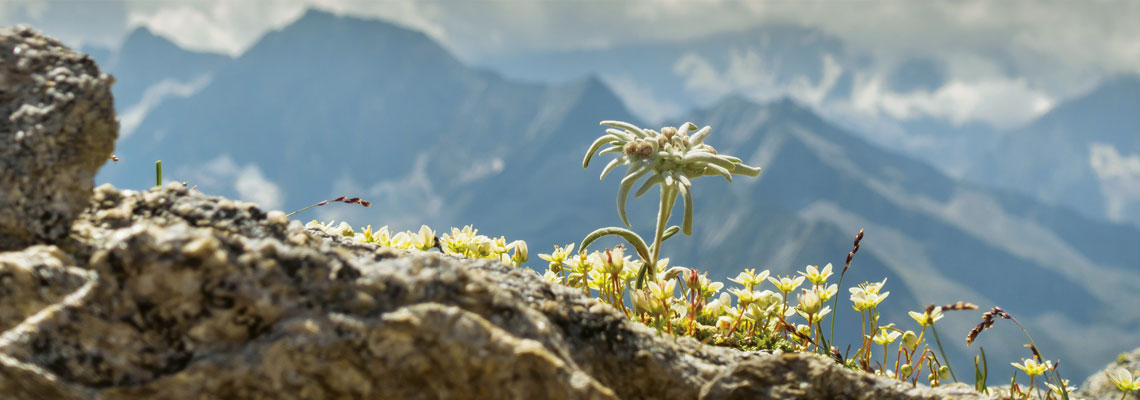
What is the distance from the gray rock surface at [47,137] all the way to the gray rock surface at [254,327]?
0.16 m

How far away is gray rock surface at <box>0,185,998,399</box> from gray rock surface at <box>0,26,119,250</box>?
0.53 ft

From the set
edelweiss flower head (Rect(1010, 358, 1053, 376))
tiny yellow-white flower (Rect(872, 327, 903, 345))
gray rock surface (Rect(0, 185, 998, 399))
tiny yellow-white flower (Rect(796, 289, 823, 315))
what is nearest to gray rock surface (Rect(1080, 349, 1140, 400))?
edelweiss flower head (Rect(1010, 358, 1053, 376))

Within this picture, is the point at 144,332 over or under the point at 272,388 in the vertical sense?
over

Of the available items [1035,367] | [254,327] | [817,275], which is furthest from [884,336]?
[254,327]

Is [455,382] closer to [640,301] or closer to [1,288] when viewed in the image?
[1,288]

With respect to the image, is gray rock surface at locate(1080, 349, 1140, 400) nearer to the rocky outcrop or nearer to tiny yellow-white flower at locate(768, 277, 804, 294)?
tiny yellow-white flower at locate(768, 277, 804, 294)

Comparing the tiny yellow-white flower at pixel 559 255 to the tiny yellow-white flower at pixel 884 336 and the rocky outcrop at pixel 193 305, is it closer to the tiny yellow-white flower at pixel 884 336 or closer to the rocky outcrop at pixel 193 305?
the tiny yellow-white flower at pixel 884 336

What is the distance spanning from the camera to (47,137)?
311cm

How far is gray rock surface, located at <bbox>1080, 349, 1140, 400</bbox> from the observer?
813 cm

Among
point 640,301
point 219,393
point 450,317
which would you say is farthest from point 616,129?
point 219,393

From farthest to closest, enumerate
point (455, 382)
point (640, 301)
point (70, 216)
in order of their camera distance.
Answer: point (640, 301) → point (70, 216) → point (455, 382)

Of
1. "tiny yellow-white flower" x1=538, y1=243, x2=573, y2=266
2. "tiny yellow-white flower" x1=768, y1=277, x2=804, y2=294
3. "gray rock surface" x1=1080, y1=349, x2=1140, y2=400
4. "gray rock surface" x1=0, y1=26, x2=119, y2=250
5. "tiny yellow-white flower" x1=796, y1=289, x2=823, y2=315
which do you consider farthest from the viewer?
"gray rock surface" x1=1080, y1=349, x2=1140, y2=400

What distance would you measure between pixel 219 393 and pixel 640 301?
297cm

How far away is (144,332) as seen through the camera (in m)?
2.78
